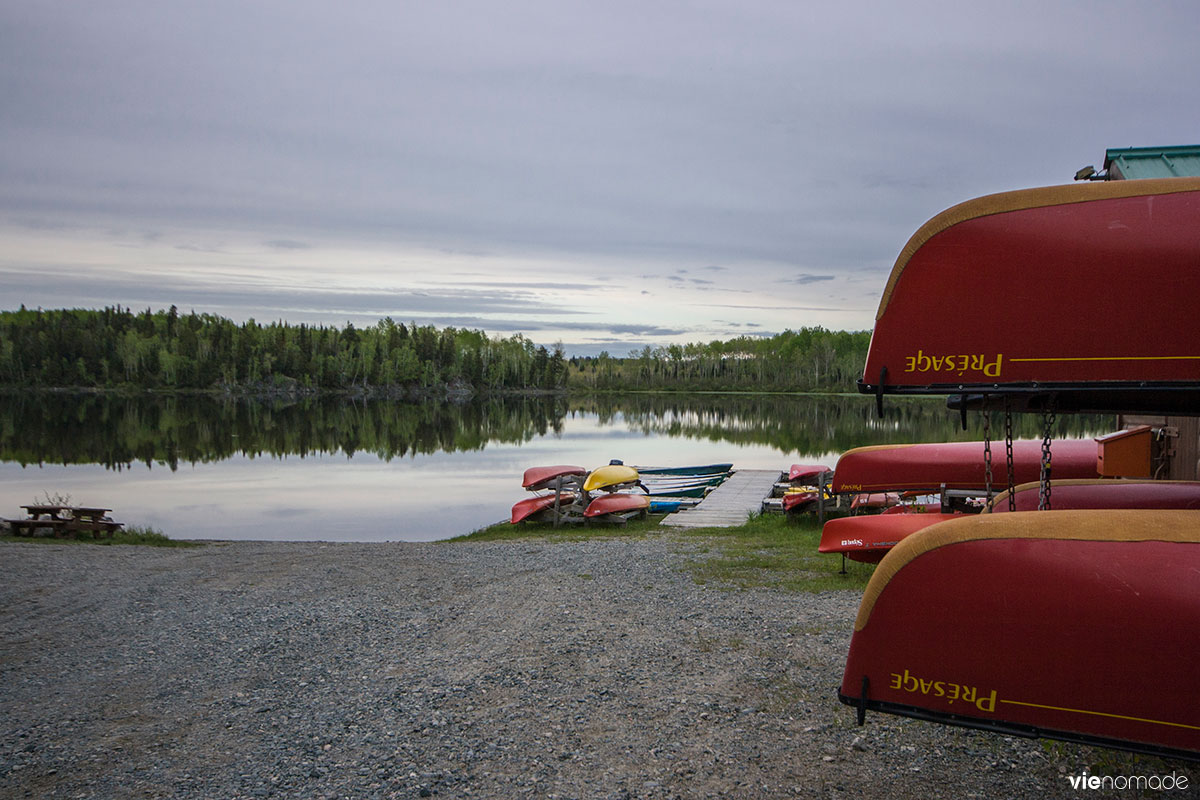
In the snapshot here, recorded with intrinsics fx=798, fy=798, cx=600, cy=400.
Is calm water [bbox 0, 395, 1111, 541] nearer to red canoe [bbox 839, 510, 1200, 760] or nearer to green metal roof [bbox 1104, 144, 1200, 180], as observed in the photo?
green metal roof [bbox 1104, 144, 1200, 180]

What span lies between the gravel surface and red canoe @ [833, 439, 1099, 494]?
8.52 ft

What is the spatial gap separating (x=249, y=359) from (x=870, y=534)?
133003 mm

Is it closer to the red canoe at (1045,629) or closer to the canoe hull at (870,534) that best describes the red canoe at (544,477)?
the canoe hull at (870,534)

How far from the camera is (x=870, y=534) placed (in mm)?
9602

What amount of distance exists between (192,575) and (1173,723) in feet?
36.3

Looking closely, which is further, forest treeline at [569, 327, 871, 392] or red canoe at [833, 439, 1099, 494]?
forest treeline at [569, 327, 871, 392]

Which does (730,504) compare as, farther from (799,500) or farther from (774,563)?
(774,563)

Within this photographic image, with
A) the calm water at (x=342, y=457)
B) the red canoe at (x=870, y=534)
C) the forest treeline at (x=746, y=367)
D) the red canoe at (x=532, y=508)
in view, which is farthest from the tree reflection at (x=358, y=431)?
the forest treeline at (x=746, y=367)

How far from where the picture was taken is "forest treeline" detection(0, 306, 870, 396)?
4914 inches

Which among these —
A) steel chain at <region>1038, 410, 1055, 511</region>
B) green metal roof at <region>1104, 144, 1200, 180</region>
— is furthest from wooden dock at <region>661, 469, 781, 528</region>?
steel chain at <region>1038, 410, 1055, 511</region>

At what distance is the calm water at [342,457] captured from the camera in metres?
22.5

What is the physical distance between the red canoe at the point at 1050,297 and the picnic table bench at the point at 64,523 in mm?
16083

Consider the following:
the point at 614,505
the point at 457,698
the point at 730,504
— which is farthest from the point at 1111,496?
the point at 730,504

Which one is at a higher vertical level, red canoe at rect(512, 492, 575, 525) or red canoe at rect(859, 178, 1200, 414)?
red canoe at rect(859, 178, 1200, 414)
